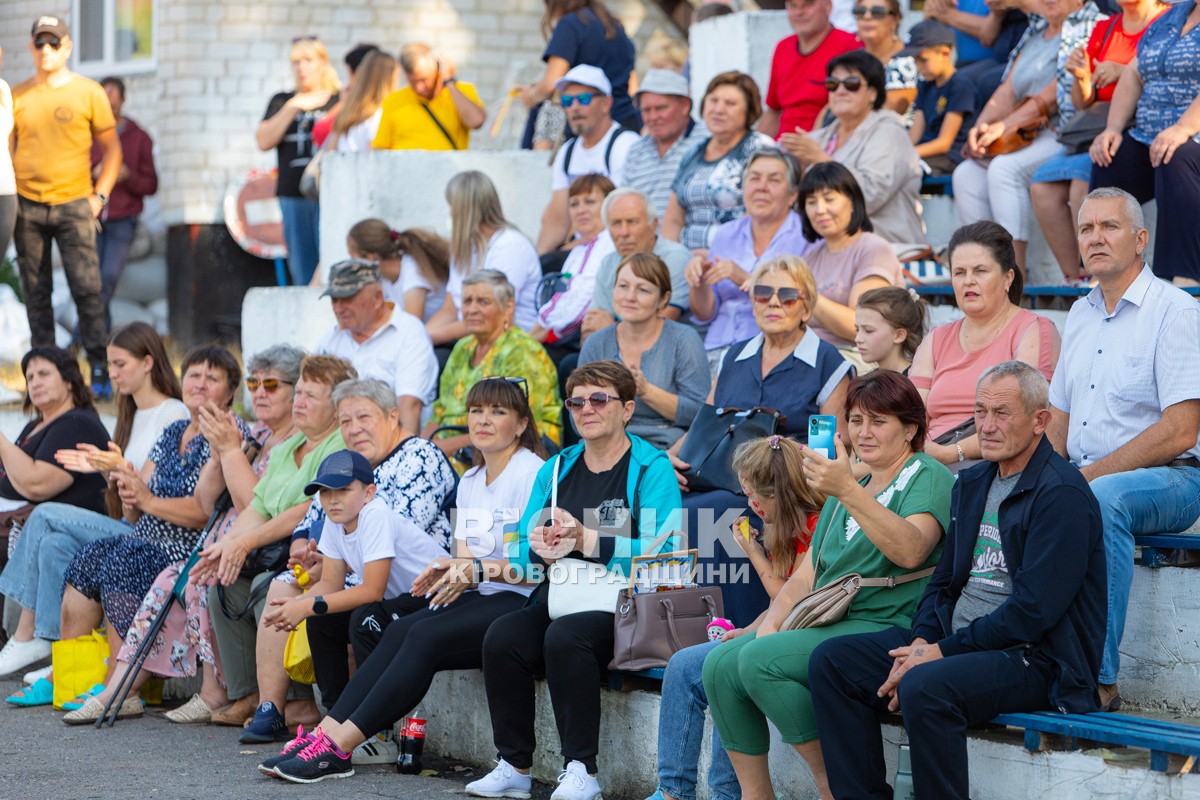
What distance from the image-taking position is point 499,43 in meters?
16.8

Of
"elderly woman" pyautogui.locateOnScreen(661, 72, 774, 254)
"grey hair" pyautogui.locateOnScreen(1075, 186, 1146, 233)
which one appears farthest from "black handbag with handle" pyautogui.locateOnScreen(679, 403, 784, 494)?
"elderly woman" pyautogui.locateOnScreen(661, 72, 774, 254)

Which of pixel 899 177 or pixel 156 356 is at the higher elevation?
pixel 899 177

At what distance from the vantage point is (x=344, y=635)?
6.35 m

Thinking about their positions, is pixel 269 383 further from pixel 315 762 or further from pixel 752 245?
pixel 752 245

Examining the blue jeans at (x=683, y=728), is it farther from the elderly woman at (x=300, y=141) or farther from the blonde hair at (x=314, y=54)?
the blonde hair at (x=314, y=54)

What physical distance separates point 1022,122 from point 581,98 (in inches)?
98.5

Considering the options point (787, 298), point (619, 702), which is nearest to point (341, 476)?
point (619, 702)

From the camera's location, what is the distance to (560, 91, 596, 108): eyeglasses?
919 cm

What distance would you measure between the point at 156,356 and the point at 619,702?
3.57m

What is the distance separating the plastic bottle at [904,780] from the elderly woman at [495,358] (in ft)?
10.5

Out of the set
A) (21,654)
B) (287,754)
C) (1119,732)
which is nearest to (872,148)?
(287,754)

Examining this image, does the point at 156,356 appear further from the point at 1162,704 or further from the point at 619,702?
the point at 1162,704

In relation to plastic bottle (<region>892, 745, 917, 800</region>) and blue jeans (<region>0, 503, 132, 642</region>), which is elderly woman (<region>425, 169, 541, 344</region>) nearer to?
blue jeans (<region>0, 503, 132, 642</region>)

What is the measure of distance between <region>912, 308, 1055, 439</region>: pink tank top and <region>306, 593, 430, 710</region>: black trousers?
6.67 feet
